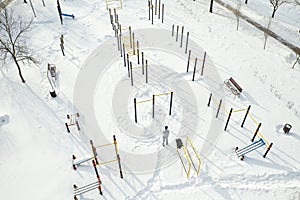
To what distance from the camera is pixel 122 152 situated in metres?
12.3

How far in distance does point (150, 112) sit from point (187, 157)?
11.1 feet

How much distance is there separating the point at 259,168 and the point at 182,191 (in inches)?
150

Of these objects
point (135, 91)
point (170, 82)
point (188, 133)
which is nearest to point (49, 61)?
point (135, 91)

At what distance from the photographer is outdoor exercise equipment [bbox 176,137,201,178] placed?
11.6 metres

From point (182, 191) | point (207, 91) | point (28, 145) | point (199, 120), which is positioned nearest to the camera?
point (182, 191)

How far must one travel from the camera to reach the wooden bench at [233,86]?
47.6ft

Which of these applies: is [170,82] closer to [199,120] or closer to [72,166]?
[199,120]

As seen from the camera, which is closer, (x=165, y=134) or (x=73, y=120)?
(x=165, y=134)

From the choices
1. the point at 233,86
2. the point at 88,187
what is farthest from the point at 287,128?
the point at 88,187

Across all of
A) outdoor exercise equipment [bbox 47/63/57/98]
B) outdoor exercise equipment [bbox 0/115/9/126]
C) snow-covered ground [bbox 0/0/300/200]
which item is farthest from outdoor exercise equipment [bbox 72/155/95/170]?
outdoor exercise equipment [bbox 47/63/57/98]

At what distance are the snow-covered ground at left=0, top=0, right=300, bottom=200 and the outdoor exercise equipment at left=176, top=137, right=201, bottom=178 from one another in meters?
0.19

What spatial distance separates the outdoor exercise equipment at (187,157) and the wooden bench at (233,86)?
14.1 feet

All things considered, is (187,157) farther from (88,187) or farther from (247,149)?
(88,187)

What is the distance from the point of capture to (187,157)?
12.0 meters
